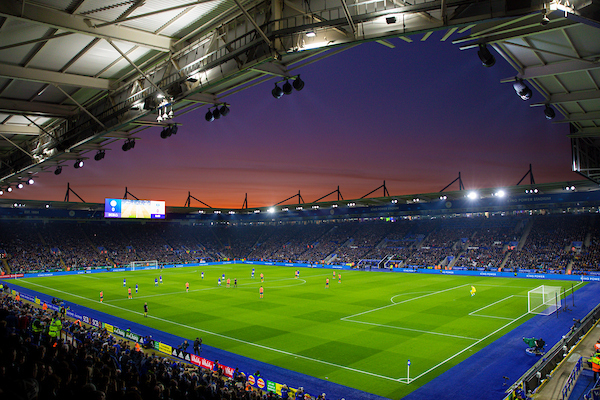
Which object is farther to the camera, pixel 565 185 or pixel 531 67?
pixel 565 185

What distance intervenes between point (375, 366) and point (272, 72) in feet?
47.8

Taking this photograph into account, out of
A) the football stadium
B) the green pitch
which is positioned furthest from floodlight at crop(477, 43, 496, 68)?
the green pitch

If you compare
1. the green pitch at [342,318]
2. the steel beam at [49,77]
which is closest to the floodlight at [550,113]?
the green pitch at [342,318]

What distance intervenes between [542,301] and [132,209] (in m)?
54.8

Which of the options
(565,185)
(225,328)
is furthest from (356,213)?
(225,328)

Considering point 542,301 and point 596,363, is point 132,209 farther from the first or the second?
point 596,363

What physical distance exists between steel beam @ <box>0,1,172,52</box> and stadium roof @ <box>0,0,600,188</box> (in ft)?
0.08

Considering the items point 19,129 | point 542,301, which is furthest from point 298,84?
point 542,301

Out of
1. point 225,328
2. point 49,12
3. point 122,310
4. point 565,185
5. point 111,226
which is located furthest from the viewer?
point 111,226

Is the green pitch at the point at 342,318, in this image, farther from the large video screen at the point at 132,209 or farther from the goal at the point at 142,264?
the goal at the point at 142,264

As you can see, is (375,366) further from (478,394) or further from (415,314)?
(415,314)

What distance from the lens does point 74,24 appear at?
9.20 metres

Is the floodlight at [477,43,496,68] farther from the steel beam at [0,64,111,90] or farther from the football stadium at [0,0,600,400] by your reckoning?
the steel beam at [0,64,111,90]

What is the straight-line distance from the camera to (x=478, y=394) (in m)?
15.3
